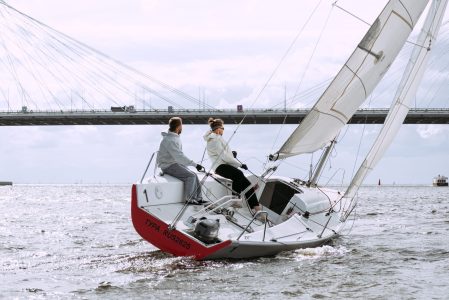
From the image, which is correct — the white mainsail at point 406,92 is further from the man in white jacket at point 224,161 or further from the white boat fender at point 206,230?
the white boat fender at point 206,230

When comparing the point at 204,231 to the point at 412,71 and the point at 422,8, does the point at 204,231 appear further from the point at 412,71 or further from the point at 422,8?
the point at 412,71

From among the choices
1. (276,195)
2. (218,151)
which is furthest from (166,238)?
(276,195)

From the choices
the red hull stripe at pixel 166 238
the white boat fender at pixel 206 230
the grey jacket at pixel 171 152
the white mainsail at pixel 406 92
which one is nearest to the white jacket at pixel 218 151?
the grey jacket at pixel 171 152

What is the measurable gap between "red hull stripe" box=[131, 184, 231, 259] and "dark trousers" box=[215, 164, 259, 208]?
58.0 inches

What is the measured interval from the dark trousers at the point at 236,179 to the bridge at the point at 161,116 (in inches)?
1304

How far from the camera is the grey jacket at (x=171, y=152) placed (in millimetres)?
7164

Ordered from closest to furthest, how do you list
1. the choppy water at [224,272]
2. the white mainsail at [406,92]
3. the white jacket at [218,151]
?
the choppy water at [224,272] < the white jacket at [218,151] < the white mainsail at [406,92]

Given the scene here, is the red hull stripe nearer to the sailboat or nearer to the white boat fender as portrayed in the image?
the sailboat

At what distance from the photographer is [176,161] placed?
283 inches

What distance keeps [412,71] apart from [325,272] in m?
4.74

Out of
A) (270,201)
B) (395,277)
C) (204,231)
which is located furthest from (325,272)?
(270,201)

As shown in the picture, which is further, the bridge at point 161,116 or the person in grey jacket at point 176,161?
the bridge at point 161,116

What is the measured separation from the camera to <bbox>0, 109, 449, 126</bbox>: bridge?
41938 millimetres

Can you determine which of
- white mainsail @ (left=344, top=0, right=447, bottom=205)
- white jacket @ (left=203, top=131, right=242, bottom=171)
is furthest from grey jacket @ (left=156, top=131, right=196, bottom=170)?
white mainsail @ (left=344, top=0, right=447, bottom=205)
